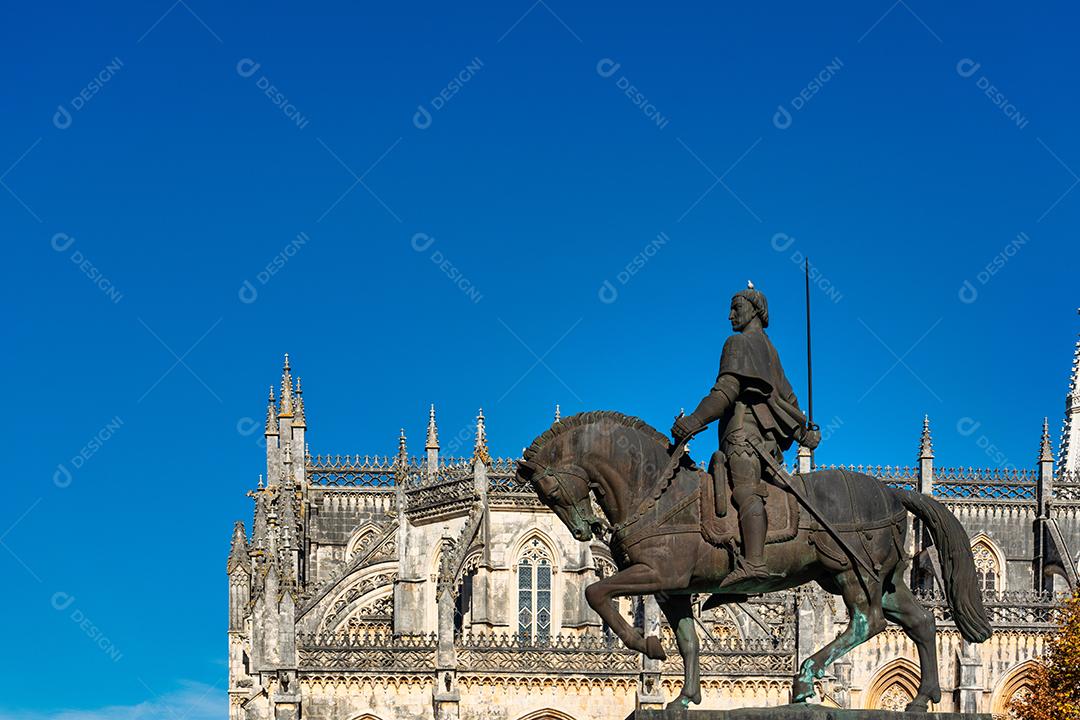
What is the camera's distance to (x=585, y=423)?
14281mm

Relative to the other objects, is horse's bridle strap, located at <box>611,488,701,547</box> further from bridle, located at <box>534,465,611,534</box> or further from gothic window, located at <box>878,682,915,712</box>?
gothic window, located at <box>878,682,915,712</box>

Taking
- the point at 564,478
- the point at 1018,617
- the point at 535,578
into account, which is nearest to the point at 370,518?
the point at 535,578

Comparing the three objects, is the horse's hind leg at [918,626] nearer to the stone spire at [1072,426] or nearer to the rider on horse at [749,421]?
the rider on horse at [749,421]

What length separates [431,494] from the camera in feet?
187

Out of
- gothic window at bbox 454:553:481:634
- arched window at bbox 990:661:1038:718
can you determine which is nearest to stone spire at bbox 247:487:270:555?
gothic window at bbox 454:553:481:634

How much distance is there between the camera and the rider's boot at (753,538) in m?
13.8

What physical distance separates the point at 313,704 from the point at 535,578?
996 centimetres

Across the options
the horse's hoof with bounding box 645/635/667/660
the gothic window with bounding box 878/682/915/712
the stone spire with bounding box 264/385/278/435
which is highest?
the stone spire with bounding box 264/385/278/435

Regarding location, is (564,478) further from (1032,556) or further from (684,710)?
(1032,556)

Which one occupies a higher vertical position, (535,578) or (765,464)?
(535,578)

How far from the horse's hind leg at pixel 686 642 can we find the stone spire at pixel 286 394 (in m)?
49.7

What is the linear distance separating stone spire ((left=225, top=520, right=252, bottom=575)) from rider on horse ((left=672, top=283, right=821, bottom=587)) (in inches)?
1769

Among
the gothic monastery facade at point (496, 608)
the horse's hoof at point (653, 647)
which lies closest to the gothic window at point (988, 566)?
the gothic monastery facade at point (496, 608)

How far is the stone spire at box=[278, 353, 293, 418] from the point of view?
208 feet
